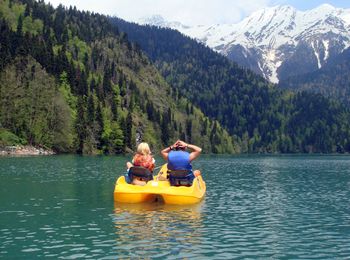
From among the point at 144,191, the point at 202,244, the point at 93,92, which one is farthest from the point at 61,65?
the point at 202,244

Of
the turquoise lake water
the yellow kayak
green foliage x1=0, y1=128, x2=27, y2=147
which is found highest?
green foliage x1=0, y1=128, x2=27, y2=147

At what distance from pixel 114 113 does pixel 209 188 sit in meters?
134

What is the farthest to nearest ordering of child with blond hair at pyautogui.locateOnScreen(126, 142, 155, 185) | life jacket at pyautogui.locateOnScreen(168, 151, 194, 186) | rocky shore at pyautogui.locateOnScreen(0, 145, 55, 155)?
rocky shore at pyautogui.locateOnScreen(0, 145, 55, 155), life jacket at pyautogui.locateOnScreen(168, 151, 194, 186), child with blond hair at pyautogui.locateOnScreen(126, 142, 155, 185)

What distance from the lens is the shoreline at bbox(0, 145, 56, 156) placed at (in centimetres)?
13252

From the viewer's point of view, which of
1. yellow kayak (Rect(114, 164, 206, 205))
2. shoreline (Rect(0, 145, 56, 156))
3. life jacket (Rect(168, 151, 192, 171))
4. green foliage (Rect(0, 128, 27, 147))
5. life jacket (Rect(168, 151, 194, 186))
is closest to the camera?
yellow kayak (Rect(114, 164, 206, 205))

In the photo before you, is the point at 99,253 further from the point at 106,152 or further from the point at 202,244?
the point at 106,152

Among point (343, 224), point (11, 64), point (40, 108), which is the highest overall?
point (11, 64)

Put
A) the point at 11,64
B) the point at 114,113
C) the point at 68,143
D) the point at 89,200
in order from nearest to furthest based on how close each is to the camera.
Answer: the point at 89,200, the point at 68,143, the point at 11,64, the point at 114,113

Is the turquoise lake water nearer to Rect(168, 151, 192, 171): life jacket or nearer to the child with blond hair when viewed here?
the child with blond hair

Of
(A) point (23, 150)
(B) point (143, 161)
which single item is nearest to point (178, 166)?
(B) point (143, 161)

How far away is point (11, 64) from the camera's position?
163m

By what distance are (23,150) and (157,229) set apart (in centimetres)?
11771

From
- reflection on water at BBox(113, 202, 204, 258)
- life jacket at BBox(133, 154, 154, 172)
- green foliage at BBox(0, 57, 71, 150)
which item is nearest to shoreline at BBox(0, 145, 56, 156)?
green foliage at BBox(0, 57, 71, 150)

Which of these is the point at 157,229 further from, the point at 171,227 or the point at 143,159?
the point at 143,159
